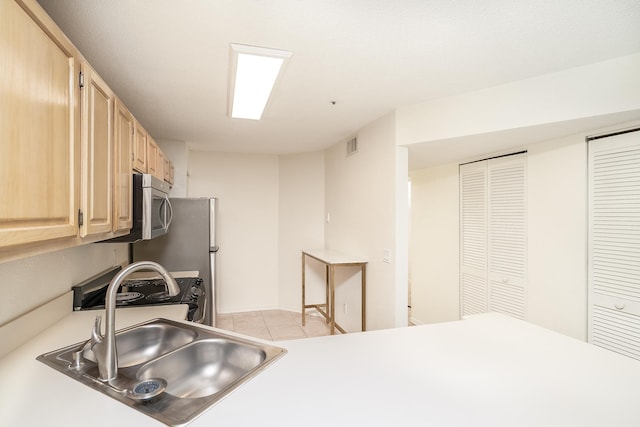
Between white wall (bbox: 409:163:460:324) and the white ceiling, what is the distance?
1450 mm

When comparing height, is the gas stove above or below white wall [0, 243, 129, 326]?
below

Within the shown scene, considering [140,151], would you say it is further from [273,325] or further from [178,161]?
[273,325]

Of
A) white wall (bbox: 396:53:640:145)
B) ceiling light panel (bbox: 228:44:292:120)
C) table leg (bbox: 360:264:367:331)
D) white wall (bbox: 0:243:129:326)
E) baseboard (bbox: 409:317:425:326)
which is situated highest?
ceiling light panel (bbox: 228:44:292:120)

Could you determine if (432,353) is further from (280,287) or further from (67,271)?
(280,287)

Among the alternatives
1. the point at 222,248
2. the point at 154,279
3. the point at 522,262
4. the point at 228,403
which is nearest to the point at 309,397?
the point at 228,403

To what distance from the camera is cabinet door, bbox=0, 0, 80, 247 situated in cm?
74

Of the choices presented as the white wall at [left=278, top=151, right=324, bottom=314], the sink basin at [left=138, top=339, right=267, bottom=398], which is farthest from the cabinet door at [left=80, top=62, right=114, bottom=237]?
the white wall at [left=278, top=151, right=324, bottom=314]

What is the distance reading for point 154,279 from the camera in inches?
106

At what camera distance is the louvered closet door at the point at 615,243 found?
6.34ft

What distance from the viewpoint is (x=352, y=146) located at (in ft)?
11.7

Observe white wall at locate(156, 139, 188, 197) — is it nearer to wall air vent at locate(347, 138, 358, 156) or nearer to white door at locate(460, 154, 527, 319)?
wall air vent at locate(347, 138, 358, 156)

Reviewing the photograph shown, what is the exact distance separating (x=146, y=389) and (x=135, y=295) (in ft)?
4.52

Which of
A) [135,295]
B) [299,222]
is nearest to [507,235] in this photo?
[299,222]

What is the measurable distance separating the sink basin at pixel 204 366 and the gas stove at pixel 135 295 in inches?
21.0
